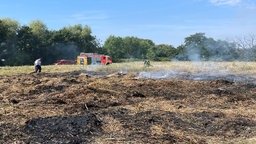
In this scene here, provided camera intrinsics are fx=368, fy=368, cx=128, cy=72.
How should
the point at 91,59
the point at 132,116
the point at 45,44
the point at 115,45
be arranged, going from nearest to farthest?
the point at 132,116 < the point at 91,59 < the point at 45,44 < the point at 115,45

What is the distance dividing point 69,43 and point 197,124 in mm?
63851

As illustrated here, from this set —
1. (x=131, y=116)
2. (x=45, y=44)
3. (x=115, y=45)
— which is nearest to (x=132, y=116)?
(x=131, y=116)

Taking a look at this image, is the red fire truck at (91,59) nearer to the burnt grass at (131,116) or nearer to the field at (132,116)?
the field at (132,116)

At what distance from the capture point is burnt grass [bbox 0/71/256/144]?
607 centimetres

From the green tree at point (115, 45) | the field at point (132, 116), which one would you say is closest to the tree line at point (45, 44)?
the green tree at point (115, 45)

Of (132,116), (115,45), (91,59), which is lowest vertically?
(132,116)

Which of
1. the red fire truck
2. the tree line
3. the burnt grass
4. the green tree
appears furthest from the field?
the green tree

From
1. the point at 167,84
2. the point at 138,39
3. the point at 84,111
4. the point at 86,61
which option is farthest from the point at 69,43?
the point at 84,111

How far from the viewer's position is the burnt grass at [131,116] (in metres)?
6.07

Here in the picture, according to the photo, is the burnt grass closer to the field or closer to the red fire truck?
the field

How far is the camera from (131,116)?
7.72 metres

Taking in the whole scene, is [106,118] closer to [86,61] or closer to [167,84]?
[167,84]

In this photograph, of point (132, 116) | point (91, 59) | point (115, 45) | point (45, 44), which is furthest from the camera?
point (115, 45)

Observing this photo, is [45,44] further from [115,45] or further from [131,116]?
[131,116]
